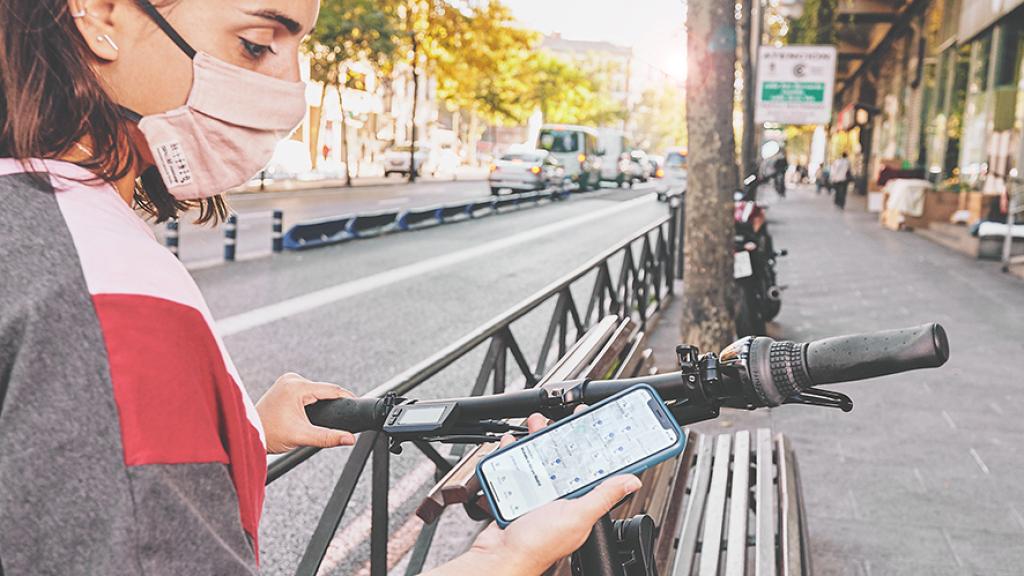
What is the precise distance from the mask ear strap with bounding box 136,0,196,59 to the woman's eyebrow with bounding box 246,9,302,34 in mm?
83

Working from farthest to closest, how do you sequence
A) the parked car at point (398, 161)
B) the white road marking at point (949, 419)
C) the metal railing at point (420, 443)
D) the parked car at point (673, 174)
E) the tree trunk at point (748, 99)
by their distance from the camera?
the parked car at point (398, 161) → the parked car at point (673, 174) → the tree trunk at point (748, 99) → the white road marking at point (949, 419) → the metal railing at point (420, 443)

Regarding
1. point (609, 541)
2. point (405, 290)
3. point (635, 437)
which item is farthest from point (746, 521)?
point (405, 290)

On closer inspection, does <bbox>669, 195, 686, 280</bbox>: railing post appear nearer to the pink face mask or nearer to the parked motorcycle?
the parked motorcycle

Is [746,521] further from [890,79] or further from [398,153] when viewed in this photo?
[398,153]

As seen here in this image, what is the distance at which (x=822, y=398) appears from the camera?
1335 mm

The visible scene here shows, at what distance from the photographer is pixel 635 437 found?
1278 millimetres

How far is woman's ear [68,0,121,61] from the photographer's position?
112cm

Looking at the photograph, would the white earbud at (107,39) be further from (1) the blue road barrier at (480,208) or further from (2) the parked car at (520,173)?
(2) the parked car at (520,173)

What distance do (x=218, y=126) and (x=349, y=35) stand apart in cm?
3338

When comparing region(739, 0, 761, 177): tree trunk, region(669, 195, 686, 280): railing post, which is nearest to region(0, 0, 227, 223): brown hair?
region(669, 195, 686, 280): railing post

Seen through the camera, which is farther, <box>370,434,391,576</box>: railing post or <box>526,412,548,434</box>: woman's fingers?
<box>370,434,391,576</box>: railing post

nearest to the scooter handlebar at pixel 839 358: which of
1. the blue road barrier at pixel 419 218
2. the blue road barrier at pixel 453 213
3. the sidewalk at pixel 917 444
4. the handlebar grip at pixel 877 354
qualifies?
the handlebar grip at pixel 877 354

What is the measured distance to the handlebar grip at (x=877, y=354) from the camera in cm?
118

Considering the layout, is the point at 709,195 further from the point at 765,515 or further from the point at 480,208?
the point at 480,208
